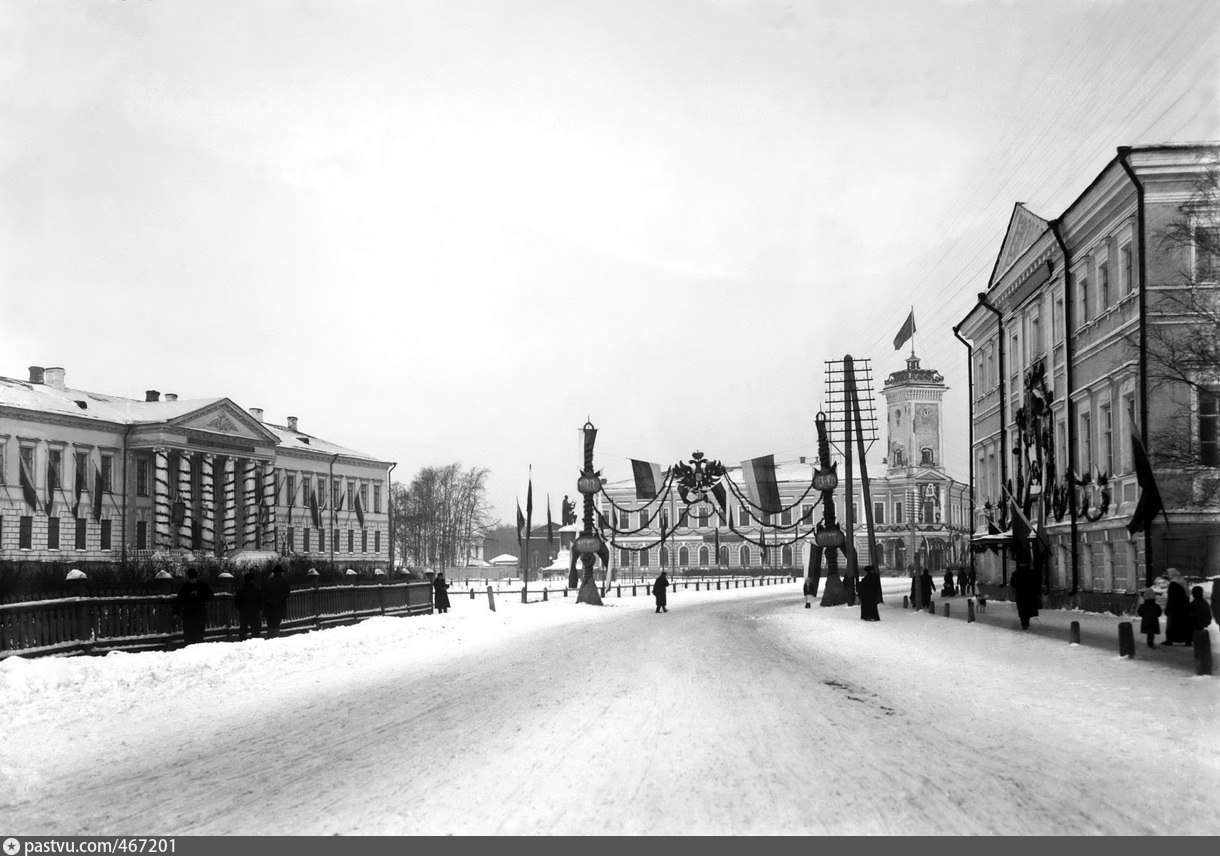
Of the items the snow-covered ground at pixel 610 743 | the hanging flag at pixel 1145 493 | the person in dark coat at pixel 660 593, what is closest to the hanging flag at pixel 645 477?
the person in dark coat at pixel 660 593

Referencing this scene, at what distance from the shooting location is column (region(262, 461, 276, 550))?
91.1 metres

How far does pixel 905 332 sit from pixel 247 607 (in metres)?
32.4

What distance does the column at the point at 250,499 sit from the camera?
9056cm

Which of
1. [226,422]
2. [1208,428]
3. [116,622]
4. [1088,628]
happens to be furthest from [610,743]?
[226,422]

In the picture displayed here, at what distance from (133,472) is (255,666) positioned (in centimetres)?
6486

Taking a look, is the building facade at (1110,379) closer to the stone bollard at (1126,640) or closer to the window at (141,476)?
the stone bollard at (1126,640)

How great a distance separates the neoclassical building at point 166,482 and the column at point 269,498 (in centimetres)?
10

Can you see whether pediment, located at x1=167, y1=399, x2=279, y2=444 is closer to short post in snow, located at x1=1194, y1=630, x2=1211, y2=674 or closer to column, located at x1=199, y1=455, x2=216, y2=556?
column, located at x1=199, y1=455, x2=216, y2=556

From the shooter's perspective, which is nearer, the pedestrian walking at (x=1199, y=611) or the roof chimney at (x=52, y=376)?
the pedestrian walking at (x=1199, y=611)

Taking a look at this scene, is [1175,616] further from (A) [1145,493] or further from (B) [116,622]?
(B) [116,622]

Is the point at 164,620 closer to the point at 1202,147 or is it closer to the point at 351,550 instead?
the point at 1202,147

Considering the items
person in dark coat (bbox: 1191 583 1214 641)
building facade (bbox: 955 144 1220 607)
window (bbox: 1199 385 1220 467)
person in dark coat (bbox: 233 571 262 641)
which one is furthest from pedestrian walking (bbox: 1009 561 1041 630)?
person in dark coat (bbox: 233 571 262 641)

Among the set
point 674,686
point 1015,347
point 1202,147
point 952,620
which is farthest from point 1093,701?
point 1015,347

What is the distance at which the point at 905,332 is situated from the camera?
165ft
